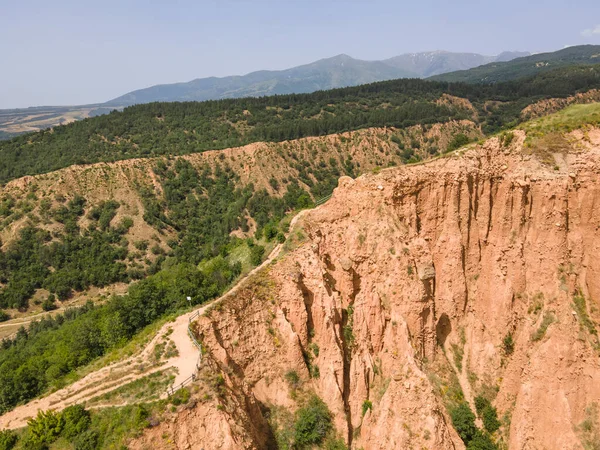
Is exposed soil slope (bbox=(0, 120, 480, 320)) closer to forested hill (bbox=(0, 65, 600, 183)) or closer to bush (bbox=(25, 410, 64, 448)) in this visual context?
forested hill (bbox=(0, 65, 600, 183))

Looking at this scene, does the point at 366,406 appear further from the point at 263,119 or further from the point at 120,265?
the point at 263,119

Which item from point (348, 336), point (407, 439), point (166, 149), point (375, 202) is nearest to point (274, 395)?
point (348, 336)

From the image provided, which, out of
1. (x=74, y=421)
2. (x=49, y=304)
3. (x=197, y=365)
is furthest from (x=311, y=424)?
(x=49, y=304)

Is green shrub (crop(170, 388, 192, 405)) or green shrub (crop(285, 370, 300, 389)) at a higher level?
green shrub (crop(170, 388, 192, 405))

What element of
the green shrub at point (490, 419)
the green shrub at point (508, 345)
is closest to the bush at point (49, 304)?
the green shrub at point (490, 419)

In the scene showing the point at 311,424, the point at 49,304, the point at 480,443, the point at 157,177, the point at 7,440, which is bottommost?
the point at 49,304

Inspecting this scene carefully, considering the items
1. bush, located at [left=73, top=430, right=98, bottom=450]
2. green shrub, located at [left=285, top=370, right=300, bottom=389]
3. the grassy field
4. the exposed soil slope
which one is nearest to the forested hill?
the exposed soil slope
